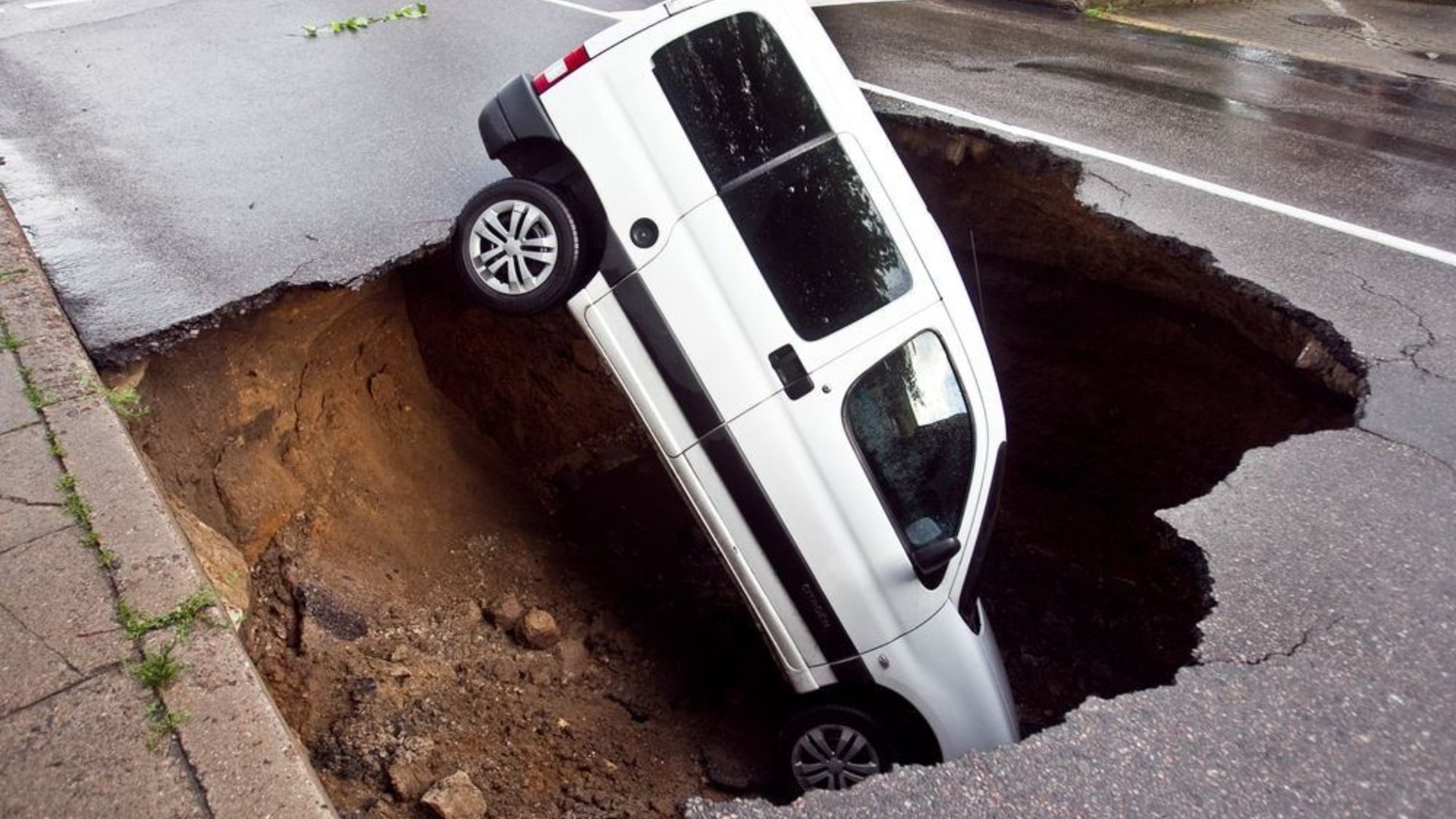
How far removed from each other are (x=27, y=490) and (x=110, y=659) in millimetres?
1054

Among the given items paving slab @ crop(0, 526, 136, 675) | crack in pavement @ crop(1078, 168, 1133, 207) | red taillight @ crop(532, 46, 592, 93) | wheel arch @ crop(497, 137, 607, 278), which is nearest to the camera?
paving slab @ crop(0, 526, 136, 675)

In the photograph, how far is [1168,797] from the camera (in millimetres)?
2826

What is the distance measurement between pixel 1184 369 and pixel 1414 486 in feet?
8.28

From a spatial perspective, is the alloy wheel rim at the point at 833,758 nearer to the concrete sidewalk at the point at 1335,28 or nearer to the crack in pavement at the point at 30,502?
the crack in pavement at the point at 30,502

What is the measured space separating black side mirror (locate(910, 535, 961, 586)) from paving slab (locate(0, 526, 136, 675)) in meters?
2.78

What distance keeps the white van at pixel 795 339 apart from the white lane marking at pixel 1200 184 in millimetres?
3099

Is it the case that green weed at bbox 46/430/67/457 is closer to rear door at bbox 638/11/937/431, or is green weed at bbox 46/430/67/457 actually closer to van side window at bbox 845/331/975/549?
rear door at bbox 638/11/937/431

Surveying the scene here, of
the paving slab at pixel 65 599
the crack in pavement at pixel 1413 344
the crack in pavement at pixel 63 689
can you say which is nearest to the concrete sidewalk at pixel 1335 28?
the crack in pavement at pixel 1413 344

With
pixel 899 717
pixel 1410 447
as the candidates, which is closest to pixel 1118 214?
pixel 1410 447

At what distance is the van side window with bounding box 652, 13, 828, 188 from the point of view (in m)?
4.29

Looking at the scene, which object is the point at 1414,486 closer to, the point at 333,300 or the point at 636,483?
the point at 636,483

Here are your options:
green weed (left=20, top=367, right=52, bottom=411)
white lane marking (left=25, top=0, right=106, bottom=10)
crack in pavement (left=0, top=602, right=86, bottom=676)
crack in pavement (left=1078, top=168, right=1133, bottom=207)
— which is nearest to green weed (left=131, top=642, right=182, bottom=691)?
crack in pavement (left=0, top=602, right=86, bottom=676)

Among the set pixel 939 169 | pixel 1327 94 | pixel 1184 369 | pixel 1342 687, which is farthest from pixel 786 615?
pixel 1327 94

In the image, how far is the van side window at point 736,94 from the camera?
4.29 metres
